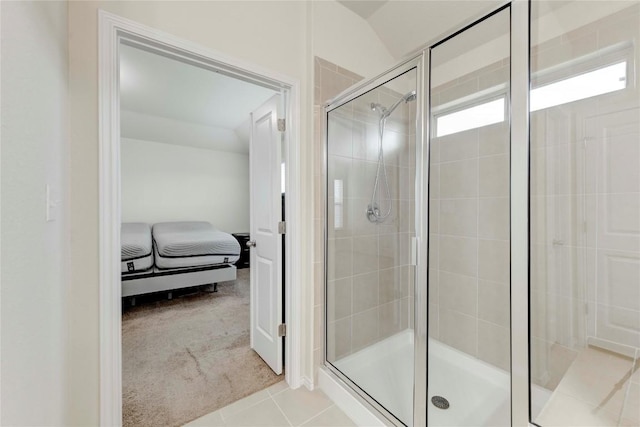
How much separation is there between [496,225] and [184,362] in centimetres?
256

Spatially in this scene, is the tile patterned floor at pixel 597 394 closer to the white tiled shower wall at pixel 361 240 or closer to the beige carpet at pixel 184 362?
the white tiled shower wall at pixel 361 240

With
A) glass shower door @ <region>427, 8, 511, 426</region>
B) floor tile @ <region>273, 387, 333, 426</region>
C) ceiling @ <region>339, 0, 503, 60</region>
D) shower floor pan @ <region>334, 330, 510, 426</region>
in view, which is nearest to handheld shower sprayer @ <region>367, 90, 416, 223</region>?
glass shower door @ <region>427, 8, 511, 426</region>

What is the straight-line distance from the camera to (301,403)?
65.2 inches

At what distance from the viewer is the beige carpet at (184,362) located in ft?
5.36

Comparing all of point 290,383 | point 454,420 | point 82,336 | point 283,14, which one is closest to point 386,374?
point 454,420

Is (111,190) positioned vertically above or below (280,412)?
above

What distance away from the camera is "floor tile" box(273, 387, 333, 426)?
5.08 ft

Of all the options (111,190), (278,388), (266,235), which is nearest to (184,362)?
(278,388)

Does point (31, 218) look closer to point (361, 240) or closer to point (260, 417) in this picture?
point (260, 417)

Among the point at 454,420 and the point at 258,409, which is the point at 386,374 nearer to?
the point at 454,420

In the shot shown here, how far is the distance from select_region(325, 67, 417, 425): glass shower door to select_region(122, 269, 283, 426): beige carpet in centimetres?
66

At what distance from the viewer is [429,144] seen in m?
1.23

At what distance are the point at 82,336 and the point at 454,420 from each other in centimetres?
193

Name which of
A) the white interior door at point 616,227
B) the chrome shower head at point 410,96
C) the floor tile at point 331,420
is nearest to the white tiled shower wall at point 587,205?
the white interior door at point 616,227
